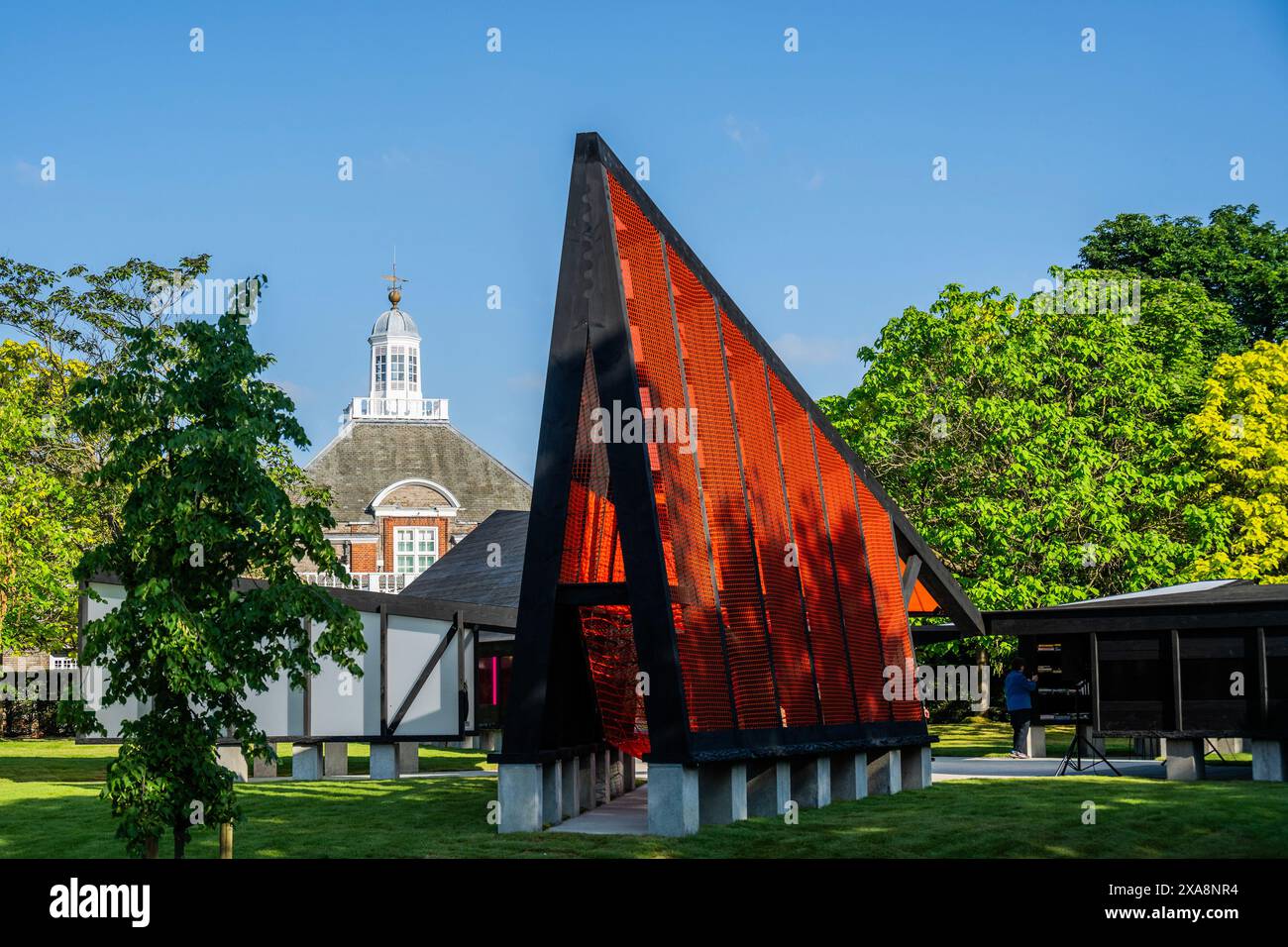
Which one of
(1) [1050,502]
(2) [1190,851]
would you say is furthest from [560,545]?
(1) [1050,502]

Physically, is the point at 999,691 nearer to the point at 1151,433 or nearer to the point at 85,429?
the point at 1151,433

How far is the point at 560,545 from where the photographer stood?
59.6 feet

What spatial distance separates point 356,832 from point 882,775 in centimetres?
858

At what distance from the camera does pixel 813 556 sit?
886 inches

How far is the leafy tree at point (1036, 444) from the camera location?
40188 millimetres

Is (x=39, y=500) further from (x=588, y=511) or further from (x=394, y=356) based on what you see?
(x=394, y=356)

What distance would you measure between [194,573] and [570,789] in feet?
22.1

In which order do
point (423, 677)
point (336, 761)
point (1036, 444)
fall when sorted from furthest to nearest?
point (1036, 444), point (423, 677), point (336, 761)

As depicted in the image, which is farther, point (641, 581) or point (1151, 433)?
point (1151, 433)

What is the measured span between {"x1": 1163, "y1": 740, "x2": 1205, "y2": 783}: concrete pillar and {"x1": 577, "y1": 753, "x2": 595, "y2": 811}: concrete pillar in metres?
9.94

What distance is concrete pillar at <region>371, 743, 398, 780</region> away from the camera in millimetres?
28891

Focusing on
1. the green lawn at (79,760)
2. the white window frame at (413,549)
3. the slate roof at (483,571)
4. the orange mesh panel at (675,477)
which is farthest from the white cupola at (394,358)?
the orange mesh panel at (675,477)

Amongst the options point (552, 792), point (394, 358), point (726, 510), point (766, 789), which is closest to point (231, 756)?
point (552, 792)

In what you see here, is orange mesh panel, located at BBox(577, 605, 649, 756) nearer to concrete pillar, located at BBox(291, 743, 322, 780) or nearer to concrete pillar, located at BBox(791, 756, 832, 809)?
concrete pillar, located at BBox(791, 756, 832, 809)
